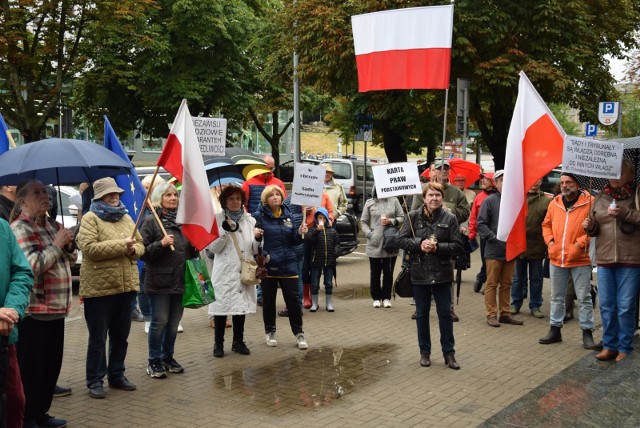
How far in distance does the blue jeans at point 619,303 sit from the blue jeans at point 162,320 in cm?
409

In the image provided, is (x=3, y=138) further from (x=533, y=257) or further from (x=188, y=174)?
(x=533, y=257)

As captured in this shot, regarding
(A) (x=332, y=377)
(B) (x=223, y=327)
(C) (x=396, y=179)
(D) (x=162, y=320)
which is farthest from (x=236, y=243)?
(C) (x=396, y=179)

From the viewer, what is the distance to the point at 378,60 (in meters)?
10.8

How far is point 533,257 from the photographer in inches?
428

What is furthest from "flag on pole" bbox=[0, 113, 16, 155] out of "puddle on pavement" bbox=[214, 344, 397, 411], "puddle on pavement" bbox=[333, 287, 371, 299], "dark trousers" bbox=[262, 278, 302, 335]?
"puddle on pavement" bbox=[333, 287, 371, 299]

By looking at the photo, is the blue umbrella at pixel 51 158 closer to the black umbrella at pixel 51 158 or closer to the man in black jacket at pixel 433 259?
the black umbrella at pixel 51 158

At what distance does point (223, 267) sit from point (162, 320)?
1.05 meters

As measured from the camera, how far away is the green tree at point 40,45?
23547 millimetres

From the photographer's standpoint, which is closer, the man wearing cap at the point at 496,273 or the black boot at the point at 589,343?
the black boot at the point at 589,343

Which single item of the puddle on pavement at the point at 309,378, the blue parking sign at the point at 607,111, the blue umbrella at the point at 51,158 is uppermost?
the blue parking sign at the point at 607,111

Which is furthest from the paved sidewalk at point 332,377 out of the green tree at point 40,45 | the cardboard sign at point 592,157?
the green tree at point 40,45

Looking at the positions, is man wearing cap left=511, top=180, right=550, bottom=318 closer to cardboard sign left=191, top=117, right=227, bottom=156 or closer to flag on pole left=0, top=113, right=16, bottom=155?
cardboard sign left=191, top=117, right=227, bottom=156

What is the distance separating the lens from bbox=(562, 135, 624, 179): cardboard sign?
7.74 metres

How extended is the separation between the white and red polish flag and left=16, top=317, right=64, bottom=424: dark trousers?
5.38 ft
